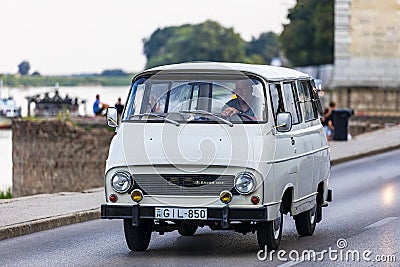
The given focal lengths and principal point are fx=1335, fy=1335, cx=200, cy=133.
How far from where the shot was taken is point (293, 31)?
104250mm

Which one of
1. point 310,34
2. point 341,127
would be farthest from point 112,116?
point 310,34

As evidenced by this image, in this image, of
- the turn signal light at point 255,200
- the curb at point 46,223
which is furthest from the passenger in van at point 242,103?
the curb at point 46,223

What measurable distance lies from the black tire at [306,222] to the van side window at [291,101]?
114 cm

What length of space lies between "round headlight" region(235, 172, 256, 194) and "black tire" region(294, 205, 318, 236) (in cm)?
213

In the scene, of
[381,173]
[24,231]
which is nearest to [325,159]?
[24,231]

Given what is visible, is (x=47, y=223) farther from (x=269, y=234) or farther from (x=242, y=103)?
(x=269, y=234)

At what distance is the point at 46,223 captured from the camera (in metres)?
16.9

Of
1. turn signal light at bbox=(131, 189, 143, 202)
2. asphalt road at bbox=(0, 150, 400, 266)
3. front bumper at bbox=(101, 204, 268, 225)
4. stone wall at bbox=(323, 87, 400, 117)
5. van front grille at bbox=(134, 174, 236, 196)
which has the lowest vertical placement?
stone wall at bbox=(323, 87, 400, 117)

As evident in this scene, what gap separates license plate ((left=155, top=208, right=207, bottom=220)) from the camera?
A: 43.0ft

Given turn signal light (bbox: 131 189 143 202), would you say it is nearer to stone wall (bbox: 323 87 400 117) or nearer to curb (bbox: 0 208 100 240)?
curb (bbox: 0 208 100 240)

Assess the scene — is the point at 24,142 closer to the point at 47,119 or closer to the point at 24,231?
the point at 47,119

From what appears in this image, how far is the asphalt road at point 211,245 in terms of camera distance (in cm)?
1333

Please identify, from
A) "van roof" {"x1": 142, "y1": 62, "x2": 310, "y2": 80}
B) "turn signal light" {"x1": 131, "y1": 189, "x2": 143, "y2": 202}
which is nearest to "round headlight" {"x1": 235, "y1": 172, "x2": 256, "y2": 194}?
"turn signal light" {"x1": 131, "y1": 189, "x2": 143, "y2": 202}

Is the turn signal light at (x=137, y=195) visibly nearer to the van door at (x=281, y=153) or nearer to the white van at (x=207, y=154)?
the white van at (x=207, y=154)
